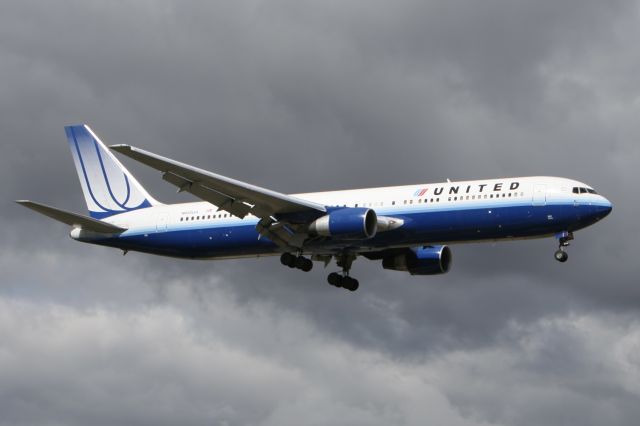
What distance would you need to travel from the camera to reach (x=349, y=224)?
201 ft

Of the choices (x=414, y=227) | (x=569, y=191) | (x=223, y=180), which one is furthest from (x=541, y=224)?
(x=223, y=180)

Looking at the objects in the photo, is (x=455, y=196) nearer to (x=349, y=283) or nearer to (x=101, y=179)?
(x=349, y=283)

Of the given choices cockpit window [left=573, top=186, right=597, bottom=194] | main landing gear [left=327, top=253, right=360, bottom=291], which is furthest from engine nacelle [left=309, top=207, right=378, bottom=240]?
cockpit window [left=573, top=186, right=597, bottom=194]

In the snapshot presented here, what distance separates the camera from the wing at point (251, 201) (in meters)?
60.2

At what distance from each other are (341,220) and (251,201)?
16.6 ft

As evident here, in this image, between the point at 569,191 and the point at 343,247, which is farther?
the point at 343,247

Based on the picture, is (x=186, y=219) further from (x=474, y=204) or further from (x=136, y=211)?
(x=474, y=204)

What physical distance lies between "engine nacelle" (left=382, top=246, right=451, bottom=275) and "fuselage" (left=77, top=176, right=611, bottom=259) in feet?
18.5

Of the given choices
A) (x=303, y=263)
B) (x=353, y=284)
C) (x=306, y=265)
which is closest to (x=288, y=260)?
(x=303, y=263)

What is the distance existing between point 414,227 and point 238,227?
10562 mm

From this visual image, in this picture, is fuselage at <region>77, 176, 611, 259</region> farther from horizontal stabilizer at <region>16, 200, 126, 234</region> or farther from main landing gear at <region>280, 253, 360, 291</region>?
horizontal stabilizer at <region>16, 200, 126, 234</region>

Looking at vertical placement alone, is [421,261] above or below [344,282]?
above

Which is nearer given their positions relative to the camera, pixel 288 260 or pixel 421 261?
pixel 288 260

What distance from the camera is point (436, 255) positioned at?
71188 millimetres
